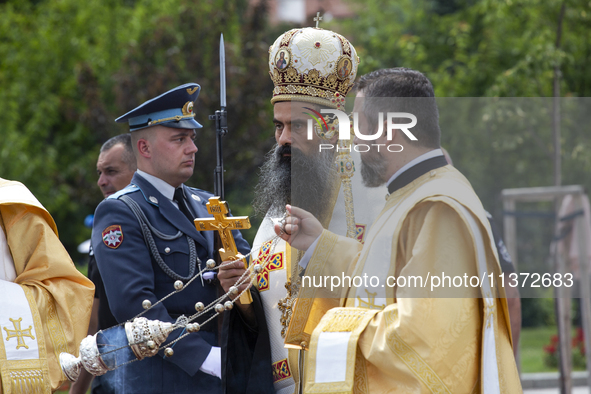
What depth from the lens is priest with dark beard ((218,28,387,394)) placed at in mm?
3061

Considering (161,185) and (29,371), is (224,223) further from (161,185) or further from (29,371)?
(29,371)

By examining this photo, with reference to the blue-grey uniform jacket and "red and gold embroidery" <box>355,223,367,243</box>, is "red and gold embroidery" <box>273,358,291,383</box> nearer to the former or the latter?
the blue-grey uniform jacket

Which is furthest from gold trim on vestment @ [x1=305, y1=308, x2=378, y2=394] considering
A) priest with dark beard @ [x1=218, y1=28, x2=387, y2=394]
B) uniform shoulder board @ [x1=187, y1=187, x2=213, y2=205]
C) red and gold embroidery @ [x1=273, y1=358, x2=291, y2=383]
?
uniform shoulder board @ [x1=187, y1=187, x2=213, y2=205]

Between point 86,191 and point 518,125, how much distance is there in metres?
6.82

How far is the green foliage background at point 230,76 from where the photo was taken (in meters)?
6.17

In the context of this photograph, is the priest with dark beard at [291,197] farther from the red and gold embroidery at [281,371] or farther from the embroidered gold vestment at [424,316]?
the embroidered gold vestment at [424,316]

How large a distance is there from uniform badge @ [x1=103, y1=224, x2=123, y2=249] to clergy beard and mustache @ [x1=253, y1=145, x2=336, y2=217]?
0.72 meters

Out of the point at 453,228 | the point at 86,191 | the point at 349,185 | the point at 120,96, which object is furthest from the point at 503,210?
the point at 86,191

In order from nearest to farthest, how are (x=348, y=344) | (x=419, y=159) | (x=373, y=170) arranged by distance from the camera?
1. (x=348, y=344)
2. (x=419, y=159)
3. (x=373, y=170)

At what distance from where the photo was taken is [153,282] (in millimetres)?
3320

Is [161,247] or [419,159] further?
[161,247]

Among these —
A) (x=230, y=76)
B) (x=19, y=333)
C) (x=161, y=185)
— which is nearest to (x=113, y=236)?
(x=161, y=185)

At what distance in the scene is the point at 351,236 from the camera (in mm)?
2986

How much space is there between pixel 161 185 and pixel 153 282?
58 centimetres
